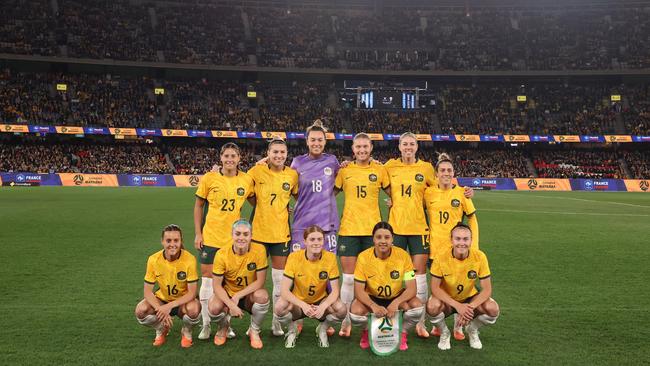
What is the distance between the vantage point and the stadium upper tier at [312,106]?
41.7 meters

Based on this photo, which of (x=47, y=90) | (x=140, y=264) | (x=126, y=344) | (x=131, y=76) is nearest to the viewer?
(x=126, y=344)

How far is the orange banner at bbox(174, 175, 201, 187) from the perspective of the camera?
35594 mm

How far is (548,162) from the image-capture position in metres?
43.1

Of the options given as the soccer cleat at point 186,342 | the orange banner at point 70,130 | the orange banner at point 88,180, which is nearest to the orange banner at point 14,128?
the orange banner at point 70,130

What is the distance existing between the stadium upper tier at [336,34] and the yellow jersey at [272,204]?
42.3m

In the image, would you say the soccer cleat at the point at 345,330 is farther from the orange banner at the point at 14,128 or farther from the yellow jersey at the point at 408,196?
the orange banner at the point at 14,128

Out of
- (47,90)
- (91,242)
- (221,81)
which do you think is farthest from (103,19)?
(91,242)

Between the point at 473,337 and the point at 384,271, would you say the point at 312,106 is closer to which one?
the point at 384,271

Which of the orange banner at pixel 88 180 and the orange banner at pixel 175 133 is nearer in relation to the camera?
the orange banner at pixel 88 180

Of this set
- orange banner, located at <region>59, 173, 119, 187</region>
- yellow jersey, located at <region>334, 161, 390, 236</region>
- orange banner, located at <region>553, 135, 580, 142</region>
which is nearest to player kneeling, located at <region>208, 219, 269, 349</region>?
yellow jersey, located at <region>334, 161, 390, 236</region>

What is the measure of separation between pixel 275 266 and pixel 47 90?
4451 centimetres

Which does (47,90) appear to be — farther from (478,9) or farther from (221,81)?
(478,9)

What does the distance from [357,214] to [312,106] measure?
138 feet

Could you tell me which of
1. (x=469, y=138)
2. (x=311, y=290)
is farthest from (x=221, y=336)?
(x=469, y=138)
